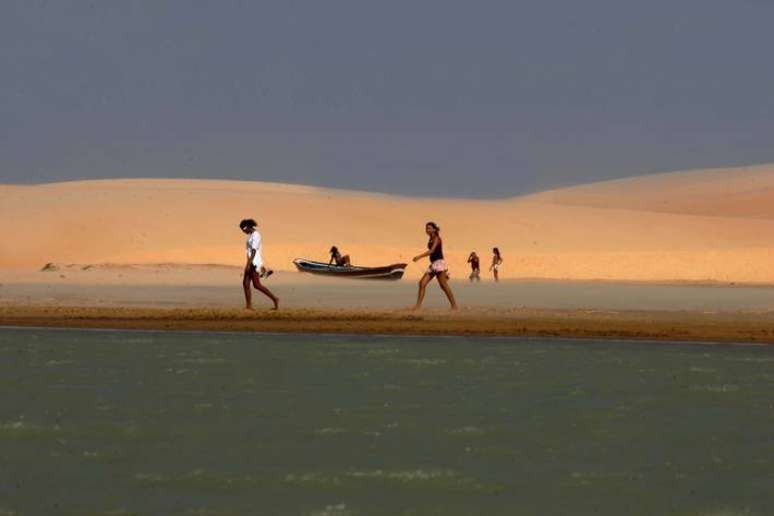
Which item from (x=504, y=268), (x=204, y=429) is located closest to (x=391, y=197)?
(x=504, y=268)

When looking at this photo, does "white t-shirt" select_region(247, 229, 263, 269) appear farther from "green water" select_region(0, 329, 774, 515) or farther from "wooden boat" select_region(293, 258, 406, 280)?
"wooden boat" select_region(293, 258, 406, 280)

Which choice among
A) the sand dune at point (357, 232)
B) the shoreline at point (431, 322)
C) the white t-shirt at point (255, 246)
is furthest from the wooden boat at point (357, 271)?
the white t-shirt at point (255, 246)

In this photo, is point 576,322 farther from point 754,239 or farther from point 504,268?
point 754,239

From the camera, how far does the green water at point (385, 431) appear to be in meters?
10.1

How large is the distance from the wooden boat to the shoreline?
16.6m

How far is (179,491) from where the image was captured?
10.3 m

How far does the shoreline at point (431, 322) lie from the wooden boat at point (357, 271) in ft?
54.6

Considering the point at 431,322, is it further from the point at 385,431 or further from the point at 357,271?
the point at 357,271

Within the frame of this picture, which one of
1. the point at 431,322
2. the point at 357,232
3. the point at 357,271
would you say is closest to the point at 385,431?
the point at 431,322

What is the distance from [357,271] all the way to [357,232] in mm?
35012

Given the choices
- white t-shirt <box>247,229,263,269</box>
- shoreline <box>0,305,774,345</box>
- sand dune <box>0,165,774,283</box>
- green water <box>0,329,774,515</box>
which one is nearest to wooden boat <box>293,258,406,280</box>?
sand dune <box>0,165,774,283</box>

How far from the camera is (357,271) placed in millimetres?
45906

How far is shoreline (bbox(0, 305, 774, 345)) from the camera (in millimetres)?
23750

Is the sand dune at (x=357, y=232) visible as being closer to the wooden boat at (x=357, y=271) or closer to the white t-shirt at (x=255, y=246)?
the wooden boat at (x=357, y=271)
